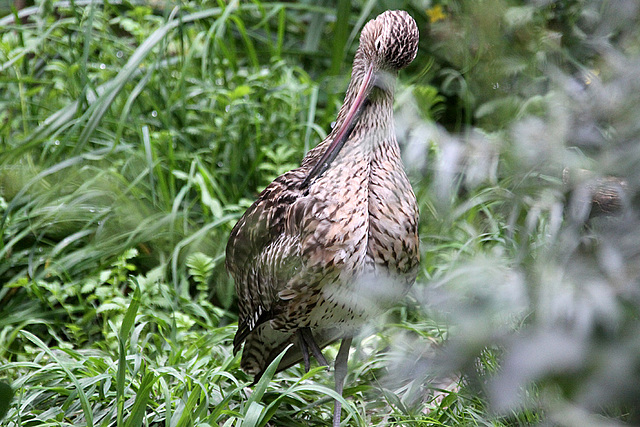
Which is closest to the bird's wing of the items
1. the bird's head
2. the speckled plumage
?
the speckled plumage

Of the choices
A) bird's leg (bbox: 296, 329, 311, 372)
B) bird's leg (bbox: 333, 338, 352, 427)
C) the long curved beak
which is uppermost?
the long curved beak

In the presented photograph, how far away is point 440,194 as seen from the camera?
4.89 feet

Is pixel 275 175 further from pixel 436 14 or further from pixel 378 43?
pixel 378 43

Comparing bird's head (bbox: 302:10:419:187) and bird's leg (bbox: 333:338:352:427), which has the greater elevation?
bird's head (bbox: 302:10:419:187)

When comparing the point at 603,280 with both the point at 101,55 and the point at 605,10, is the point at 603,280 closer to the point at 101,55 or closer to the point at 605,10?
the point at 605,10

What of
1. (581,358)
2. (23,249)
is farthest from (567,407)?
(23,249)

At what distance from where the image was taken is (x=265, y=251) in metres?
2.79

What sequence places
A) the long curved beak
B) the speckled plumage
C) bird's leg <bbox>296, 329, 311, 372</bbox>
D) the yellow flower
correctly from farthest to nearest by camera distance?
the yellow flower
bird's leg <bbox>296, 329, 311, 372</bbox>
the long curved beak
the speckled plumage

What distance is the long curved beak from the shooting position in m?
2.64

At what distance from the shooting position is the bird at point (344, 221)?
98.8 inches

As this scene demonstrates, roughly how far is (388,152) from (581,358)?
1.84m

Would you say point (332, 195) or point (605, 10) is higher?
point (605, 10)

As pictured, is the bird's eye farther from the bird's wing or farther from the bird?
the bird's wing

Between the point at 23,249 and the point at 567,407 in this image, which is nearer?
the point at 567,407
